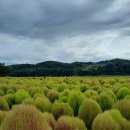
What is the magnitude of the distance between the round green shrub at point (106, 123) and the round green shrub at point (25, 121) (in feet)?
9.33

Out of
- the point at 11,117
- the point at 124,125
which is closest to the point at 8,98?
the point at 124,125

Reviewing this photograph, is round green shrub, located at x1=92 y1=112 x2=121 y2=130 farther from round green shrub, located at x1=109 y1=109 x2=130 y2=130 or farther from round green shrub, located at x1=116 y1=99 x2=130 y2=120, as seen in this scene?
round green shrub, located at x1=116 y1=99 x2=130 y2=120

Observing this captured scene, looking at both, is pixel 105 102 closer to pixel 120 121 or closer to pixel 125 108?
pixel 125 108

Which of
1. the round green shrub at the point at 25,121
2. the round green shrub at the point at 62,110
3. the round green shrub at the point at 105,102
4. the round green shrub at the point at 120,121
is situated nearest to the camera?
the round green shrub at the point at 25,121

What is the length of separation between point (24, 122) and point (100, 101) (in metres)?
8.59

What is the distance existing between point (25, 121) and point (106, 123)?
10.2 ft

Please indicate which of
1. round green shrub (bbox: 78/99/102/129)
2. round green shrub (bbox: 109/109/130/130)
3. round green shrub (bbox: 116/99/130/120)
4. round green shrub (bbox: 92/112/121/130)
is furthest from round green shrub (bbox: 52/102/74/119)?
round green shrub (bbox: 92/112/121/130)

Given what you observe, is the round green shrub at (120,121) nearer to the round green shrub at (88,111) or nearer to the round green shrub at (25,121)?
the round green shrub at (88,111)

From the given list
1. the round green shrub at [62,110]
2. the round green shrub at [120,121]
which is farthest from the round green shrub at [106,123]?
the round green shrub at [62,110]

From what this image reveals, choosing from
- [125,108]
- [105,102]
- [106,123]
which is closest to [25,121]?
[106,123]

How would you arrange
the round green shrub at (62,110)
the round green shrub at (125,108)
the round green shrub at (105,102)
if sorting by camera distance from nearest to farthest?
the round green shrub at (125,108) < the round green shrub at (62,110) < the round green shrub at (105,102)

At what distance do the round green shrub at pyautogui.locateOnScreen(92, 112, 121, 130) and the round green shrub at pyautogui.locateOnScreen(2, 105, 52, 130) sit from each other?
2.84 meters

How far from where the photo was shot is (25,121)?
154 inches

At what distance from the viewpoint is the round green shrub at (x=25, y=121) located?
3871 mm
